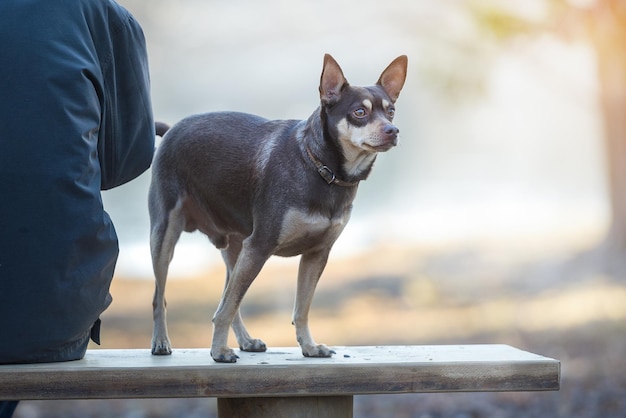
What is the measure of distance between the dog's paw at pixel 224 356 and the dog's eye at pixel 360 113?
0.81 m

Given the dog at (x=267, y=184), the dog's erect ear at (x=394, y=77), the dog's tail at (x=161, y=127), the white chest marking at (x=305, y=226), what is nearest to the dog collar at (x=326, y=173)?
the dog at (x=267, y=184)

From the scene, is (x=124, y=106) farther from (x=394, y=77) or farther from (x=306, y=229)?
(x=394, y=77)

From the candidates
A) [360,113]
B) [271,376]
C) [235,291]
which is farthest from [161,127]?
[271,376]

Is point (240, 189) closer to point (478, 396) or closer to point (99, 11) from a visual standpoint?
point (99, 11)

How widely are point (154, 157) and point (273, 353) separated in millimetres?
820

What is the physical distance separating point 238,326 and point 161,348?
33 centimetres

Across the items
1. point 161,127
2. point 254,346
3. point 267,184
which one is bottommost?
point 254,346

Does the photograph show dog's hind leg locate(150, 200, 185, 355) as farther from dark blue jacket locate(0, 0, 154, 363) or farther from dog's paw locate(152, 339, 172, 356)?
dark blue jacket locate(0, 0, 154, 363)

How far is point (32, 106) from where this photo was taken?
2412 millimetres

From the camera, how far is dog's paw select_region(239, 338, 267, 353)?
2977 millimetres

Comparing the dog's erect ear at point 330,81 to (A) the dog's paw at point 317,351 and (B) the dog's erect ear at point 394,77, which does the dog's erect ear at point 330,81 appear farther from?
(A) the dog's paw at point 317,351

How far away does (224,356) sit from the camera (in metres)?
2.63

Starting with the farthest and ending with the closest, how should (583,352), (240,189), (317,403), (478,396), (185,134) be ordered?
(583,352), (478,396), (185,134), (240,189), (317,403)

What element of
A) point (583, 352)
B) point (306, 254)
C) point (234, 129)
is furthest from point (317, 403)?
point (583, 352)
